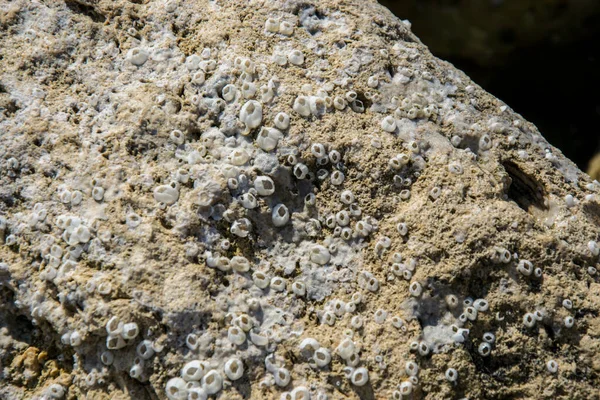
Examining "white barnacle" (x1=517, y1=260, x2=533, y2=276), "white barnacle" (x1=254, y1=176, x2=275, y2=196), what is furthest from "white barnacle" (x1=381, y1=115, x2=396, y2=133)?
"white barnacle" (x1=517, y1=260, x2=533, y2=276)

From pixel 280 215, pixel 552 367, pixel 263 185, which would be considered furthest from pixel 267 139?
pixel 552 367

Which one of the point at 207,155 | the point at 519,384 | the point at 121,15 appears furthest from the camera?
the point at 121,15

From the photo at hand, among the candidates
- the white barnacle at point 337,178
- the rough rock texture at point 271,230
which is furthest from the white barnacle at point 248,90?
the white barnacle at point 337,178

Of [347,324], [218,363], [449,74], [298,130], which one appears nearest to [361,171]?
[298,130]

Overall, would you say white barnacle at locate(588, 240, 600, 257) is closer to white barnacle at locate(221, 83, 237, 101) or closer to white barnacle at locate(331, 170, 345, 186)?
white barnacle at locate(331, 170, 345, 186)

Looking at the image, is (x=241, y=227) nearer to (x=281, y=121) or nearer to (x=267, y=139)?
(x=267, y=139)

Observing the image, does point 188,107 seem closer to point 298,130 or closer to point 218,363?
point 298,130

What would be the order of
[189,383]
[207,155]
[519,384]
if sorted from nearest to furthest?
1. [189,383]
2. [519,384]
3. [207,155]
